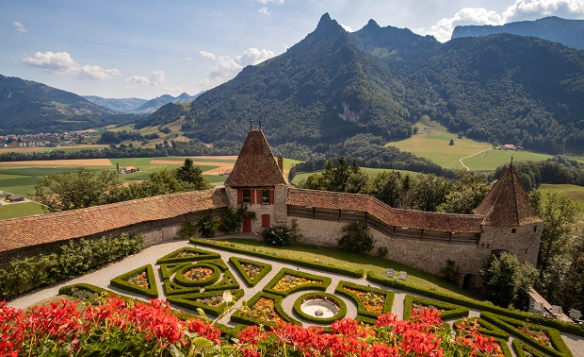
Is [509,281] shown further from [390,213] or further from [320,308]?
[320,308]

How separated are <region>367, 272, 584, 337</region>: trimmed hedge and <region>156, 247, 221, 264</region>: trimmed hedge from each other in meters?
12.1

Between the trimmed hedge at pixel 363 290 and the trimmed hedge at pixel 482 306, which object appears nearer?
the trimmed hedge at pixel 363 290

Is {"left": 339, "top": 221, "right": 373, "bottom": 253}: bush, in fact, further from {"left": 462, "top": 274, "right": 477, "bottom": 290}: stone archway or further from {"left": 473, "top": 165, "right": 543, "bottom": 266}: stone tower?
{"left": 473, "top": 165, "right": 543, "bottom": 266}: stone tower

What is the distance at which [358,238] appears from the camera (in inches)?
Result: 1173

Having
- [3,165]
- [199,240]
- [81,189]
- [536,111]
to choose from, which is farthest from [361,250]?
[536,111]

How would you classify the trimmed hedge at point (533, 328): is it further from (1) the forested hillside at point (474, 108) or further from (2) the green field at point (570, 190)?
(1) the forested hillside at point (474, 108)

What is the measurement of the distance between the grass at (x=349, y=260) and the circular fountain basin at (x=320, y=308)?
17.3 ft

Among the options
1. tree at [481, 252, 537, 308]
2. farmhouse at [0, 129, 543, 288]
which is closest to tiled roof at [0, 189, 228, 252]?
farmhouse at [0, 129, 543, 288]

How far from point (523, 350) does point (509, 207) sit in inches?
553

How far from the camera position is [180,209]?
1149 inches

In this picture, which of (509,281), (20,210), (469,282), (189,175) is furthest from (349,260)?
(20,210)

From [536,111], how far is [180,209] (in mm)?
179779

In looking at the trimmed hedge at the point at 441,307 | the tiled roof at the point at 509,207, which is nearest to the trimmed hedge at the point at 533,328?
the trimmed hedge at the point at 441,307

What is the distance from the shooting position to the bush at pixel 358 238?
97.2 feet
